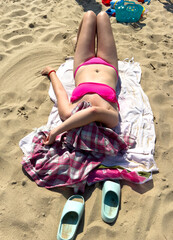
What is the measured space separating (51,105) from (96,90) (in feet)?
3.12

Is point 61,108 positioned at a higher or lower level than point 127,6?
lower

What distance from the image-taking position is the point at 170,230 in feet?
6.98

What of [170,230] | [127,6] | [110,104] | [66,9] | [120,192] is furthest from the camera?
[66,9]

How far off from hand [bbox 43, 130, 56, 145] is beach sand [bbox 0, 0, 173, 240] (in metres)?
0.38

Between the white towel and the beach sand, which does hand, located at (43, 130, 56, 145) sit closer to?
the white towel

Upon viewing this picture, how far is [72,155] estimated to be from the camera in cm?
253

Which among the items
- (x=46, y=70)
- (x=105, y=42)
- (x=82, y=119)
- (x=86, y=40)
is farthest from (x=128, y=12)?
(x=82, y=119)

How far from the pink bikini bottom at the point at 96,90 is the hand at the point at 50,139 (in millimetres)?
658

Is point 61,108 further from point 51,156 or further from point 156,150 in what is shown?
point 156,150

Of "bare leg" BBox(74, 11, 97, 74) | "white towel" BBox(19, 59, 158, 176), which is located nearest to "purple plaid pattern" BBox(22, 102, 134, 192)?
"white towel" BBox(19, 59, 158, 176)

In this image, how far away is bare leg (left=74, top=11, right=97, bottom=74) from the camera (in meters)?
3.29

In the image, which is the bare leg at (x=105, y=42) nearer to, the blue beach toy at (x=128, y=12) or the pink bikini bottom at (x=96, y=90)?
the pink bikini bottom at (x=96, y=90)

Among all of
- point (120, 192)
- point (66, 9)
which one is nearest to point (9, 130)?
point (120, 192)

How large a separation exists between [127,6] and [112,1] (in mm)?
772
